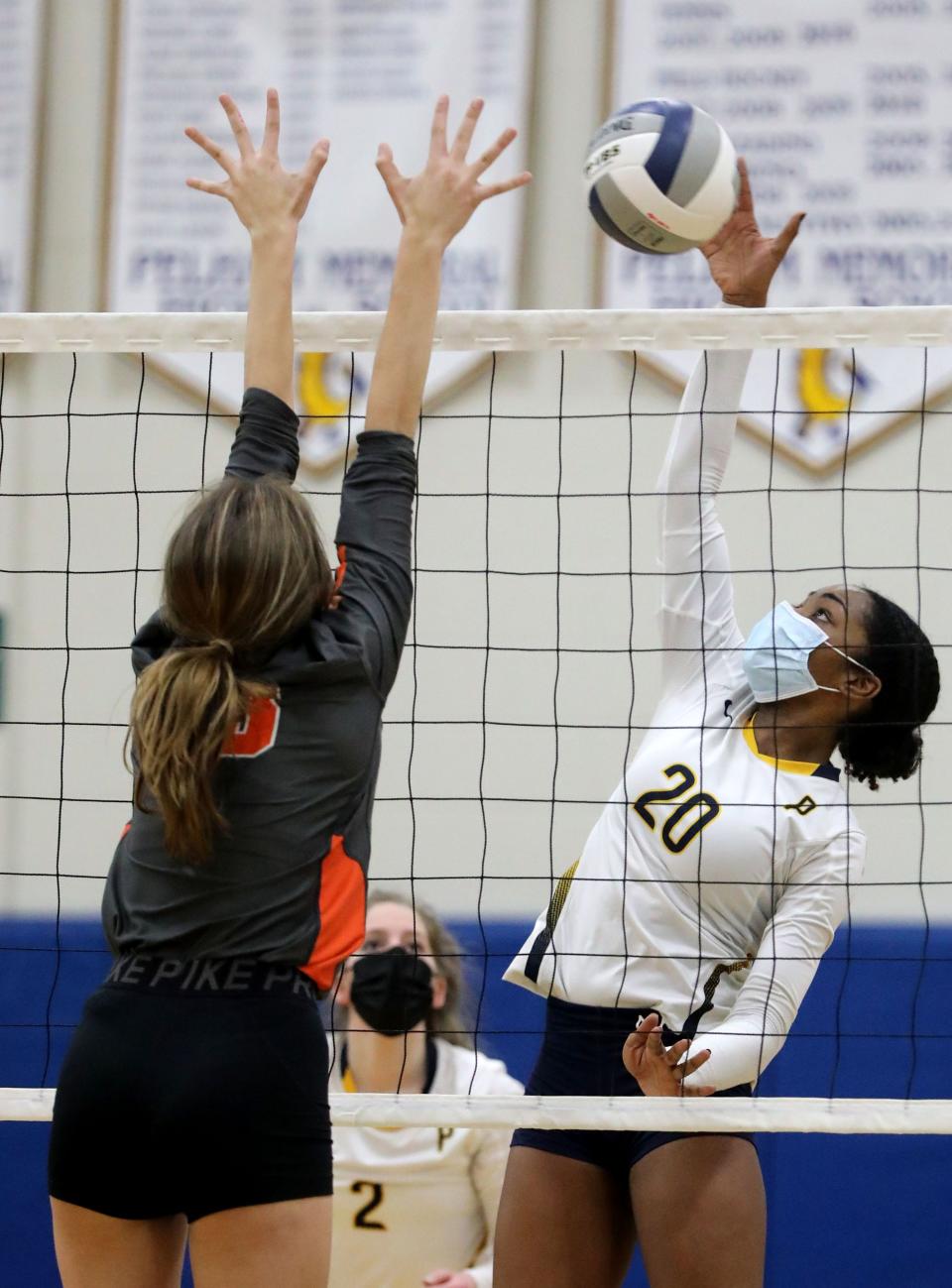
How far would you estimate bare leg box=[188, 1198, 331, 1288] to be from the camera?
1785 millimetres

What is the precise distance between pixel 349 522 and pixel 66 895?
11.7ft

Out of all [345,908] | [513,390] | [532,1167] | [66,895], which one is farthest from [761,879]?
[66,895]

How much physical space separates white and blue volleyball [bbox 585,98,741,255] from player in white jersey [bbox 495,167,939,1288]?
10 cm

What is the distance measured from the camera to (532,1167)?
2609 millimetres

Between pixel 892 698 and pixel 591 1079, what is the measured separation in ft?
2.91

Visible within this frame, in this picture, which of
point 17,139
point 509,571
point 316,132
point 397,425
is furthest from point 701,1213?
point 17,139

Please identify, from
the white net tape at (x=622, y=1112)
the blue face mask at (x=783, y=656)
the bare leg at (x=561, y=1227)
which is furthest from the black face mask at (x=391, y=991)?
the blue face mask at (x=783, y=656)

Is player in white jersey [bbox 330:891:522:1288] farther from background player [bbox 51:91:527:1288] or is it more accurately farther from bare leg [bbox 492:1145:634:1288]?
background player [bbox 51:91:527:1288]

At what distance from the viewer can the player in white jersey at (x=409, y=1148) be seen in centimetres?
396

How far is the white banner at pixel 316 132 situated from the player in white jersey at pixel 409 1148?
6.22 feet

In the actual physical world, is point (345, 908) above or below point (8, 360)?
below

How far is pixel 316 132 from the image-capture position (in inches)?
208

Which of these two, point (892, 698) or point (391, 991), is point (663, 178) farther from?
point (391, 991)

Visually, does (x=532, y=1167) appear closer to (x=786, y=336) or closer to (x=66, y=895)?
(x=786, y=336)
